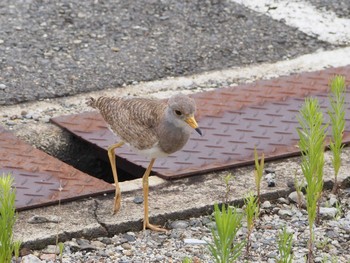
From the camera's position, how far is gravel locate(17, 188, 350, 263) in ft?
13.0

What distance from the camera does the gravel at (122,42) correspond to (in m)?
5.67

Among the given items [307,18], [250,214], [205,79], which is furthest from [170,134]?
[307,18]

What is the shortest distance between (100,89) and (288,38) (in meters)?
1.31

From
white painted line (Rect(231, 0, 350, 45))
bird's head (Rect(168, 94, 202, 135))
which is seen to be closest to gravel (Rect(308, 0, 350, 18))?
white painted line (Rect(231, 0, 350, 45))

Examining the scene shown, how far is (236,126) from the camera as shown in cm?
505

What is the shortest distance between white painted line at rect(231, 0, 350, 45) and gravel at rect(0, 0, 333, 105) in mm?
77

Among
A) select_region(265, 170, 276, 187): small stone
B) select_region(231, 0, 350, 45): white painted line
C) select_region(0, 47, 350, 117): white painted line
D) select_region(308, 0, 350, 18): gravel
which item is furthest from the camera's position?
select_region(308, 0, 350, 18): gravel

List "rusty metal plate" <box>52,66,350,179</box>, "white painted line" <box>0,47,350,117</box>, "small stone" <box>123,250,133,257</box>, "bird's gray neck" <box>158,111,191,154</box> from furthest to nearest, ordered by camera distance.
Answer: "white painted line" <box>0,47,350,117</box>
"rusty metal plate" <box>52,66,350,179</box>
"bird's gray neck" <box>158,111,191,154</box>
"small stone" <box>123,250,133,257</box>

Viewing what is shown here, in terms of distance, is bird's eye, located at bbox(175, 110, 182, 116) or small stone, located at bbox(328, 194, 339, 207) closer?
bird's eye, located at bbox(175, 110, 182, 116)

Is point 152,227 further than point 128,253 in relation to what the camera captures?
Yes

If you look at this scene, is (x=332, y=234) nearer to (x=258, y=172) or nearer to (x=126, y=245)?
(x=258, y=172)

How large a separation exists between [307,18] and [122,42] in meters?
1.20

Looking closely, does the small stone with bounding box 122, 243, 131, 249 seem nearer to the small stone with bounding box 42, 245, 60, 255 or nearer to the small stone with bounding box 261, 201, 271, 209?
the small stone with bounding box 42, 245, 60, 255

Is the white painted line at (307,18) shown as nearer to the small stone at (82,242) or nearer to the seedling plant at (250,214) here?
the seedling plant at (250,214)
